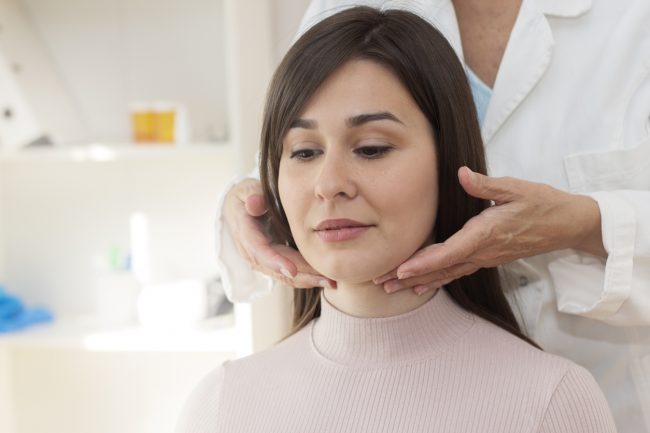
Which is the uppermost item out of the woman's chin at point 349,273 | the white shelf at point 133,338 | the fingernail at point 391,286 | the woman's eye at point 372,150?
the woman's eye at point 372,150

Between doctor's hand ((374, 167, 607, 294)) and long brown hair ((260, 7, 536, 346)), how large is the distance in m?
0.08

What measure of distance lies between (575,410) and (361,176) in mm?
404

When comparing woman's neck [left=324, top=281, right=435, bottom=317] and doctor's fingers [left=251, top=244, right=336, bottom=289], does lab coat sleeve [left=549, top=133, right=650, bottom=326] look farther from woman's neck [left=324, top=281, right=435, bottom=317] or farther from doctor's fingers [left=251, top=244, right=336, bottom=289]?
doctor's fingers [left=251, top=244, right=336, bottom=289]

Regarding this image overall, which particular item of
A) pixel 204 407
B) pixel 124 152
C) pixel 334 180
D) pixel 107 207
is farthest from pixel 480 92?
pixel 107 207

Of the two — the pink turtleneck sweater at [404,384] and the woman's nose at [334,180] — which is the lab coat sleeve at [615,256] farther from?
the woman's nose at [334,180]

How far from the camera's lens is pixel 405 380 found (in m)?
1.07

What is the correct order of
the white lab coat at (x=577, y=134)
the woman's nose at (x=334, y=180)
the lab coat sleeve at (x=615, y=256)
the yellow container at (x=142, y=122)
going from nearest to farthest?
1. the woman's nose at (x=334, y=180)
2. the lab coat sleeve at (x=615, y=256)
3. the white lab coat at (x=577, y=134)
4. the yellow container at (x=142, y=122)

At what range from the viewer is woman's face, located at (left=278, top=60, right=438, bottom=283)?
100cm

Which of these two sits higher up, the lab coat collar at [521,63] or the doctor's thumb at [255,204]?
the lab coat collar at [521,63]

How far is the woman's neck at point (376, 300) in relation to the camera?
1.10 meters

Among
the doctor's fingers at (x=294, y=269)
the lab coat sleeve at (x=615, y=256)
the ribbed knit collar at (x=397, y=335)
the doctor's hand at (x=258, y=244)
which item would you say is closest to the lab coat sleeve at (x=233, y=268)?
the doctor's hand at (x=258, y=244)

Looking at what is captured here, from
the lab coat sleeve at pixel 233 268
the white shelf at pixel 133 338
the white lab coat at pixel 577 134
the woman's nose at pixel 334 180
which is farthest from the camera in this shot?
the white shelf at pixel 133 338

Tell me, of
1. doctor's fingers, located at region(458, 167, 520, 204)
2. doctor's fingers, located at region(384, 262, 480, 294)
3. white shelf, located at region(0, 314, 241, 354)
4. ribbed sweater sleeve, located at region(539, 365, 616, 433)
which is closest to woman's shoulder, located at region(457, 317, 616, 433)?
ribbed sweater sleeve, located at region(539, 365, 616, 433)

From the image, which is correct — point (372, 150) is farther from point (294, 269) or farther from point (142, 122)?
point (142, 122)
